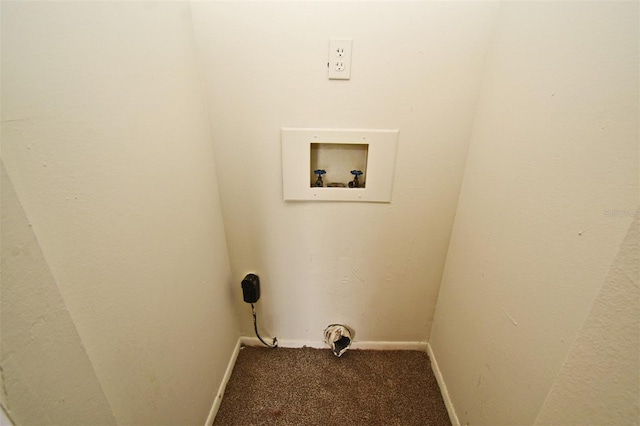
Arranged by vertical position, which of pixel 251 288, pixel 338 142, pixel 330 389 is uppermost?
pixel 338 142

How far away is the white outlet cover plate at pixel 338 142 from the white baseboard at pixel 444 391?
2.73ft

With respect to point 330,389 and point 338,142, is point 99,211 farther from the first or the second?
point 330,389

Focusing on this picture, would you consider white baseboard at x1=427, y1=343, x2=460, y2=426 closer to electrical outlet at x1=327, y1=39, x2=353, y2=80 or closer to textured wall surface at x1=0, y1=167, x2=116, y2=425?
textured wall surface at x1=0, y1=167, x2=116, y2=425

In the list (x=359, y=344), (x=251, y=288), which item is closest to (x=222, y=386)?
(x=251, y=288)

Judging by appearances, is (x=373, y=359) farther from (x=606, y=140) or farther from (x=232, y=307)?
(x=606, y=140)

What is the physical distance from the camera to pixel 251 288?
1.04m

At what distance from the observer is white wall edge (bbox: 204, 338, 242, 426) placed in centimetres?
91

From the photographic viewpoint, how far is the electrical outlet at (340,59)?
716mm

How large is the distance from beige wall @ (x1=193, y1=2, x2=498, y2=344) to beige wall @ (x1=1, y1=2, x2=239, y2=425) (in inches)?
6.2

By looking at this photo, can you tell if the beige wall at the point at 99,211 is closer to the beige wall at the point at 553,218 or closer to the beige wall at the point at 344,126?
the beige wall at the point at 344,126

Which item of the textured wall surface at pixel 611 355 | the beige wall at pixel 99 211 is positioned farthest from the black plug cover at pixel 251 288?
the textured wall surface at pixel 611 355

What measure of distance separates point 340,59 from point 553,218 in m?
0.70

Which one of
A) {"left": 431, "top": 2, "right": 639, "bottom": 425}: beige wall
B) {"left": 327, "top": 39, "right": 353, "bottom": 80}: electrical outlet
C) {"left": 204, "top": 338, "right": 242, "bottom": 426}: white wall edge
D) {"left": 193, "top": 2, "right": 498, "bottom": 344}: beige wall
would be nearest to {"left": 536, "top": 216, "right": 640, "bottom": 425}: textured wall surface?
{"left": 431, "top": 2, "right": 639, "bottom": 425}: beige wall

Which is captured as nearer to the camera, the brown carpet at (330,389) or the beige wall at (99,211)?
the beige wall at (99,211)
